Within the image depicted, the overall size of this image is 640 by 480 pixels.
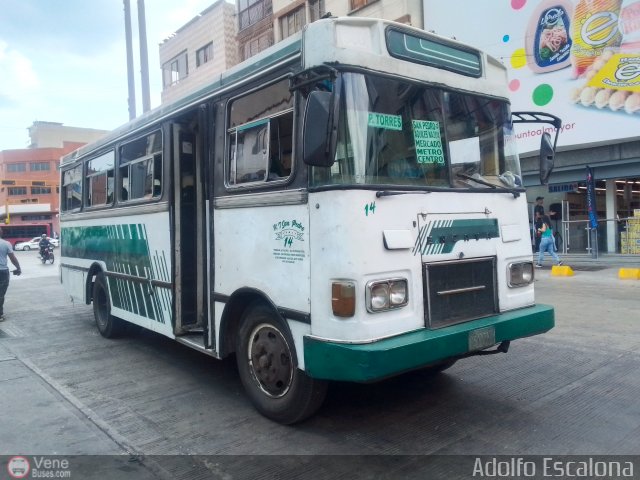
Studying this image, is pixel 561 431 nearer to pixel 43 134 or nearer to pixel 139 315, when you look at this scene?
pixel 139 315

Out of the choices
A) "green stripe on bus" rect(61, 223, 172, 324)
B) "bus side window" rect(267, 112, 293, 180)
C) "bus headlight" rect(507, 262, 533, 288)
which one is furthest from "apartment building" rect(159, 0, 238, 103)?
"bus headlight" rect(507, 262, 533, 288)

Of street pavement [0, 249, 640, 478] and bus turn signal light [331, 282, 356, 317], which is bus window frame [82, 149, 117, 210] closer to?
street pavement [0, 249, 640, 478]

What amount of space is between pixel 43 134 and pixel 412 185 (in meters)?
100

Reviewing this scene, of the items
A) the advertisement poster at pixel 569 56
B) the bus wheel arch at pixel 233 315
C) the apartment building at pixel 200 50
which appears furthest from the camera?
the apartment building at pixel 200 50

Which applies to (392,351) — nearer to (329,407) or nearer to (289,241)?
(289,241)

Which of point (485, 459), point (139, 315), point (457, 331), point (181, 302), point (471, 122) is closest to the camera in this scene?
point (485, 459)

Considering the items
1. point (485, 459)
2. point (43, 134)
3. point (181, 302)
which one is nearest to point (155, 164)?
point (181, 302)

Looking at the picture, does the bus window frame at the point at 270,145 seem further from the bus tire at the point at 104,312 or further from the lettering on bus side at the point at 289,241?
the bus tire at the point at 104,312

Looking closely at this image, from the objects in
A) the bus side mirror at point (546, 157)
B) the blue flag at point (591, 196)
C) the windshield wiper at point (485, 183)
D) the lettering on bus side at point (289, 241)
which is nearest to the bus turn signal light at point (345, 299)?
the lettering on bus side at point (289, 241)

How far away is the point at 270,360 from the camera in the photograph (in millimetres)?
4316

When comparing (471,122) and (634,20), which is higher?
(634,20)

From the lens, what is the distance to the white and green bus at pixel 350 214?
3619 millimetres

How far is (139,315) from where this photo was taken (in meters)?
6.50

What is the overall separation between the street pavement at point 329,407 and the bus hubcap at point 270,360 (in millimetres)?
318
